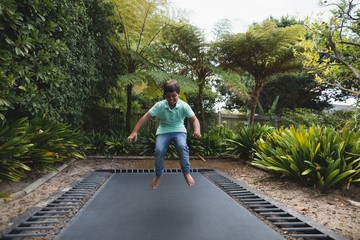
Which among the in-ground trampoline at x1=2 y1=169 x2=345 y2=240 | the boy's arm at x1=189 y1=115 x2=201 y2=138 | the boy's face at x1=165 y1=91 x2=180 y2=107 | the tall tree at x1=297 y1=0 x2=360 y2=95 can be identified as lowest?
the in-ground trampoline at x1=2 y1=169 x2=345 y2=240

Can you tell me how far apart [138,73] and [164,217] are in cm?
508

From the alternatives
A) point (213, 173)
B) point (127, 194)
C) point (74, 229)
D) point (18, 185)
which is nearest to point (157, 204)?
point (127, 194)

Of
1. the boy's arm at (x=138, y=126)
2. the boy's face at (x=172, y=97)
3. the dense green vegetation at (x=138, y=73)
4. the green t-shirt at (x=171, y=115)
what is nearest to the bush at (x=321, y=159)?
the dense green vegetation at (x=138, y=73)

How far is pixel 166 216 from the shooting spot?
93.3 inches

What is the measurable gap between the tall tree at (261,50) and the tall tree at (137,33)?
5.70ft

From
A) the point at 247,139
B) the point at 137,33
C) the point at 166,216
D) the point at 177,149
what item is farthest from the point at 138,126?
the point at 137,33

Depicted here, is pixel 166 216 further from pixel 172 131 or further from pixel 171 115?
pixel 171 115

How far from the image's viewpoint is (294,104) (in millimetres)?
13484

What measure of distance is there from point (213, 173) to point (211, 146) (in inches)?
83.0

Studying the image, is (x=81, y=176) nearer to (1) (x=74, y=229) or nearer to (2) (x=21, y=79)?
(2) (x=21, y=79)

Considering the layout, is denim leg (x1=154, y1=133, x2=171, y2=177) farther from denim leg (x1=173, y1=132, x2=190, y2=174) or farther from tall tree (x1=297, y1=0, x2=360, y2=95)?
tall tree (x1=297, y1=0, x2=360, y2=95)

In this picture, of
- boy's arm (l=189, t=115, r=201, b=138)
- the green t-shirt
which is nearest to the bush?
boy's arm (l=189, t=115, r=201, b=138)

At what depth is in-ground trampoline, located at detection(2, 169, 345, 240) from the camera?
6.44ft

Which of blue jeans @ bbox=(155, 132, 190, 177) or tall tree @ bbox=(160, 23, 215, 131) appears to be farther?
tall tree @ bbox=(160, 23, 215, 131)
